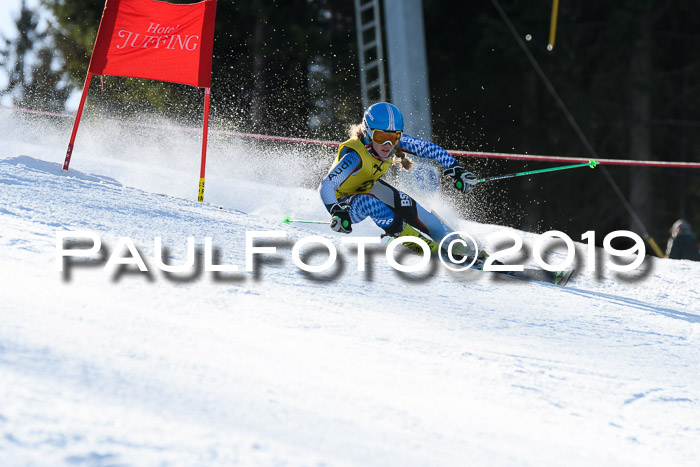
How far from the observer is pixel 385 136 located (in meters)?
5.02

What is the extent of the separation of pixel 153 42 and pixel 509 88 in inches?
525

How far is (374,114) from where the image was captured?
4.98 metres

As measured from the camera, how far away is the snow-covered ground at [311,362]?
1.87m

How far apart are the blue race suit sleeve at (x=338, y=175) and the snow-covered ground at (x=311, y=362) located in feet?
1.12

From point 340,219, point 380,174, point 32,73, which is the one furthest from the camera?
point 32,73

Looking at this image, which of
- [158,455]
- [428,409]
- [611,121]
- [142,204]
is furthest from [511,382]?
[611,121]

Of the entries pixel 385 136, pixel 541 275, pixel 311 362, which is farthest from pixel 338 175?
pixel 311 362

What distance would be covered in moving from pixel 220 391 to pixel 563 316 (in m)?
2.26

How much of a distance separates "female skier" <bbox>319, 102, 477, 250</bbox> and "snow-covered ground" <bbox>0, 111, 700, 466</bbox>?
0.43m

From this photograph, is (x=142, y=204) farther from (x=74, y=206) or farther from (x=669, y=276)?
(x=669, y=276)

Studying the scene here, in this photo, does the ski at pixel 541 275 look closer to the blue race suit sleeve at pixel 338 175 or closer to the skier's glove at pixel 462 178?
the skier's glove at pixel 462 178

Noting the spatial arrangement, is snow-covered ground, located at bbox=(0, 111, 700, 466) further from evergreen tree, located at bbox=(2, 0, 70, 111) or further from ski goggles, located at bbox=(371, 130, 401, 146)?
evergreen tree, located at bbox=(2, 0, 70, 111)
